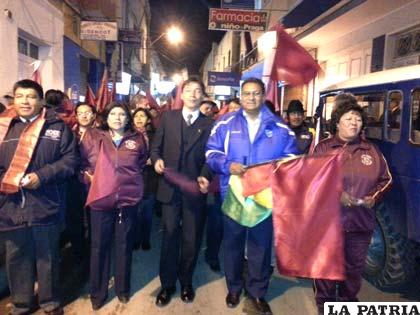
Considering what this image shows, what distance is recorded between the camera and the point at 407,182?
12.9 feet

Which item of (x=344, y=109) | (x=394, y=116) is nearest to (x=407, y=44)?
(x=394, y=116)

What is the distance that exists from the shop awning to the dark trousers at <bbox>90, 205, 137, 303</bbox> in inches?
359

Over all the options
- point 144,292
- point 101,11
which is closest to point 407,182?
point 144,292

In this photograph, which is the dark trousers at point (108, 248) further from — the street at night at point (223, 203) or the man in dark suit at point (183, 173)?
the man in dark suit at point (183, 173)

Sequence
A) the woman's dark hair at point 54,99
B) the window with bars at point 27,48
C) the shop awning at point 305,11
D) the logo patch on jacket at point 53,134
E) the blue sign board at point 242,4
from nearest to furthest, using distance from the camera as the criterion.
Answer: the logo patch on jacket at point 53,134 < the woman's dark hair at point 54,99 < the window with bars at point 27,48 < the shop awning at point 305,11 < the blue sign board at point 242,4

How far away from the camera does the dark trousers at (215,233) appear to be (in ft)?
16.3

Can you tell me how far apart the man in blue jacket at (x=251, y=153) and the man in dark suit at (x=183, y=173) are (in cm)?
23

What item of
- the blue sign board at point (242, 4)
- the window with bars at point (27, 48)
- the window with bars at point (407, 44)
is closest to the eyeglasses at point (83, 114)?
the window with bars at point (27, 48)

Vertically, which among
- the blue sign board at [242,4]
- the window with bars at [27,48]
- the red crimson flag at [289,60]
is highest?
the blue sign board at [242,4]

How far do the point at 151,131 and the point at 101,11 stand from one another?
36.8ft

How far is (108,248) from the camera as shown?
3.86m

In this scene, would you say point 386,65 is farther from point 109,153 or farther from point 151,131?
point 109,153

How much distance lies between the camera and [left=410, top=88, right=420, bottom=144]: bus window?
3.94 meters

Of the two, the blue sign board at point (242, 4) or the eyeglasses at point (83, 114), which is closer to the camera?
the eyeglasses at point (83, 114)
